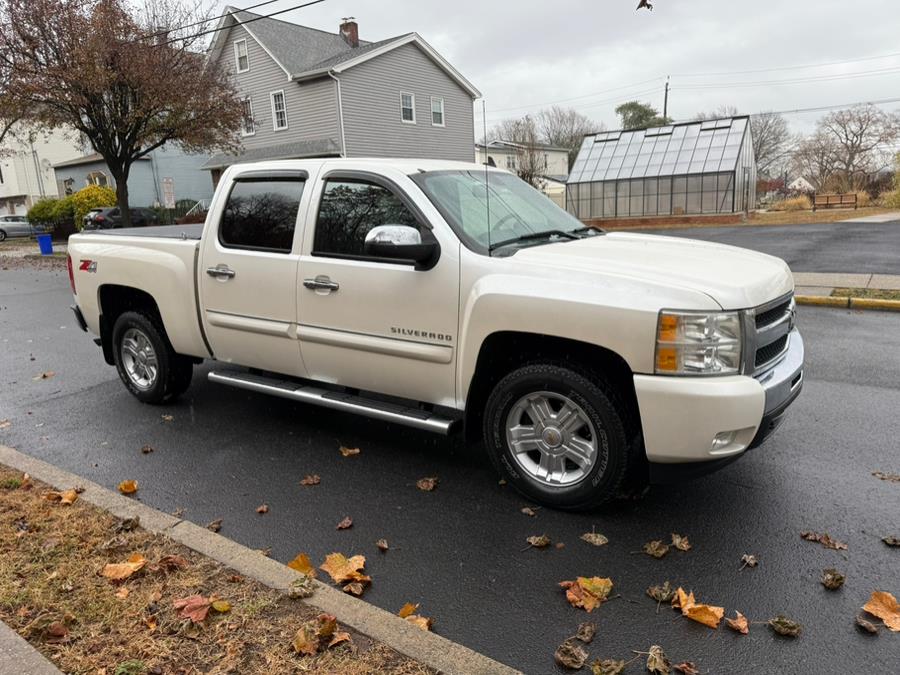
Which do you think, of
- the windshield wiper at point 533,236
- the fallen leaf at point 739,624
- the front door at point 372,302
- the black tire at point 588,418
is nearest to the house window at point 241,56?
the front door at point 372,302

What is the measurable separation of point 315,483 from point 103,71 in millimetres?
18516

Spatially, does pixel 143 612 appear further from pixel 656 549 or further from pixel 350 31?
pixel 350 31

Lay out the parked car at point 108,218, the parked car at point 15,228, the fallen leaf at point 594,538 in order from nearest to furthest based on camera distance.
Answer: the fallen leaf at point 594,538, the parked car at point 108,218, the parked car at point 15,228

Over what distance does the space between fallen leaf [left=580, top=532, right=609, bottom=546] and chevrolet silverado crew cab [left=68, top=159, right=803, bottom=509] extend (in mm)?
194

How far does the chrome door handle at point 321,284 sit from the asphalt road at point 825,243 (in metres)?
11.5

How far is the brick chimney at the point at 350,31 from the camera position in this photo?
33062mm

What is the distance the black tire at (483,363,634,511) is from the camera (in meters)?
3.53

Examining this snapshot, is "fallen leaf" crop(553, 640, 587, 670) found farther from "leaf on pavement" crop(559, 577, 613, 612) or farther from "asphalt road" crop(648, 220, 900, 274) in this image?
"asphalt road" crop(648, 220, 900, 274)

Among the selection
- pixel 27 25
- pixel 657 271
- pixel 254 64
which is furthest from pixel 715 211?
pixel 657 271

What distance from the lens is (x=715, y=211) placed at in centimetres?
2859

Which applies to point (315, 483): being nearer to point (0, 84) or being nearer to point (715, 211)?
point (0, 84)

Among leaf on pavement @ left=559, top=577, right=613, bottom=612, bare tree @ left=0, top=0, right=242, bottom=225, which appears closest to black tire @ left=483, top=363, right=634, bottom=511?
leaf on pavement @ left=559, top=577, right=613, bottom=612

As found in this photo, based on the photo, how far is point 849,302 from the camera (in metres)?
9.56

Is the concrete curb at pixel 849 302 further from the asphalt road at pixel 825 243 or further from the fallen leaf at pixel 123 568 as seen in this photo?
the fallen leaf at pixel 123 568
